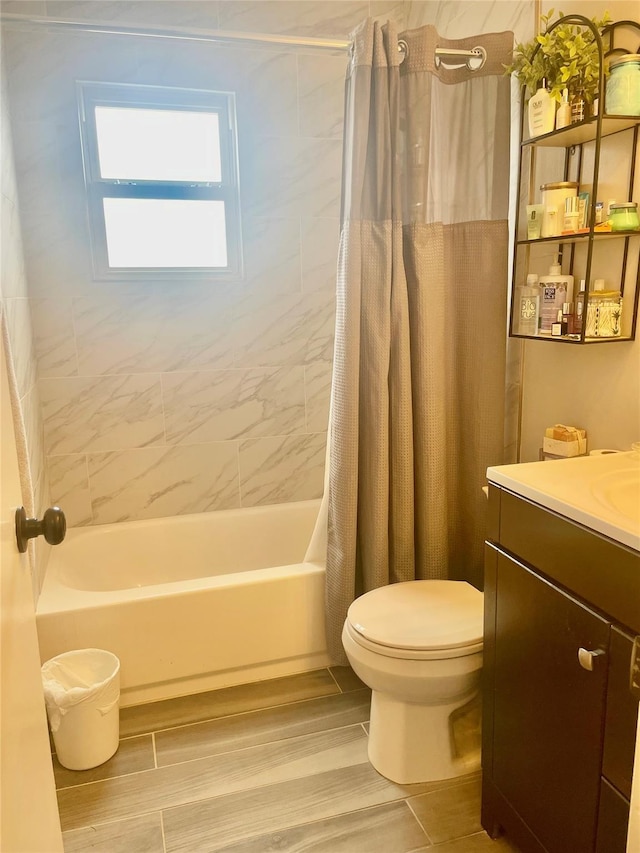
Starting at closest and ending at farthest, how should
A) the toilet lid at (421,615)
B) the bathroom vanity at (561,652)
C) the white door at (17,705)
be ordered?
the white door at (17,705), the bathroom vanity at (561,652), the toilet lid at (421,615)

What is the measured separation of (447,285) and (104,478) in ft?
5.29

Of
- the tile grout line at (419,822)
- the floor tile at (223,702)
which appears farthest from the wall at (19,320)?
the tile grout line at (419,822)

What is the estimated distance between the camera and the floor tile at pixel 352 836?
1.55m

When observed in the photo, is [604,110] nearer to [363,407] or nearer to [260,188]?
[363,407]

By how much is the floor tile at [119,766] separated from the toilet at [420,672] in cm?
67

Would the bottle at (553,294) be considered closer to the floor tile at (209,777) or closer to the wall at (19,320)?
the floor tile at (209,777)

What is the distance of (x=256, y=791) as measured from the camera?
A: 1.74 meters

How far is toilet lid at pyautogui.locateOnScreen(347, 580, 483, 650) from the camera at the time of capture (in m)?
1.62

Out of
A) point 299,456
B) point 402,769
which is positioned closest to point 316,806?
point 402,769

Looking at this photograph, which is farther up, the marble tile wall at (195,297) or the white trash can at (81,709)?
the marble tile wall at (195,297)

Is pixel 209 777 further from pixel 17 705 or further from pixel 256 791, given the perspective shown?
pixel 17 705

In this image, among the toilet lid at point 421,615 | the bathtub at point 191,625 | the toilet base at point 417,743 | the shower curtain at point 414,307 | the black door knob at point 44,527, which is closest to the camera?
the black door knob at point 44,527

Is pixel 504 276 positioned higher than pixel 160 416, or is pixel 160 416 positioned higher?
pixel 504 276

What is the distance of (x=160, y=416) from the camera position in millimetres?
2697
